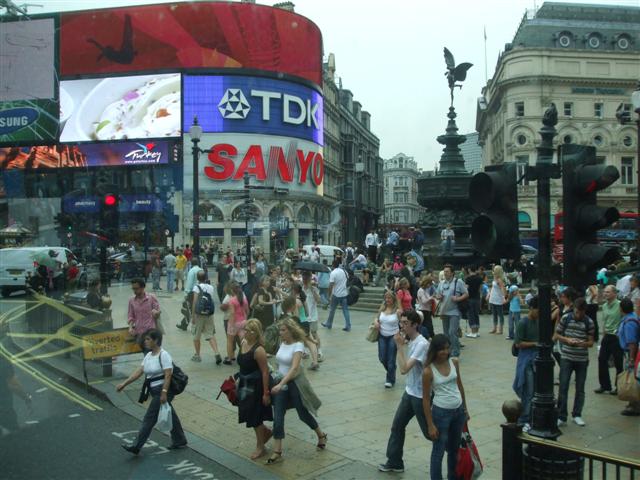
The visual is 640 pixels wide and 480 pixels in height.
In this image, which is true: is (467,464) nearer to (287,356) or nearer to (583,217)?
(583,217)

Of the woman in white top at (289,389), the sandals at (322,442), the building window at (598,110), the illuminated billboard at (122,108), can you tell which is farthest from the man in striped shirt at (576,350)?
the building window at (598,110)

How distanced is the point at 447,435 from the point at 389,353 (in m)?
4.07

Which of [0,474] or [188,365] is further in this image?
[188,365]

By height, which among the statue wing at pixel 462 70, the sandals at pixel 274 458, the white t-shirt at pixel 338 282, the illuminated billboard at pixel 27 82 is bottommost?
the sandals at pixel 274 458

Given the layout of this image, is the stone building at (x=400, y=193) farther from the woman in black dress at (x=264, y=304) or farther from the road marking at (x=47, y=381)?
the road marking at (x=47, y=381)

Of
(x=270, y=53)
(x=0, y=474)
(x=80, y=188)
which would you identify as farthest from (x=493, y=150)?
(x=0, y=474)

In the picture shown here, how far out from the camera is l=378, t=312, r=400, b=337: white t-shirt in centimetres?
981

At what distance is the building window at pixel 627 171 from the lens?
6344 cm

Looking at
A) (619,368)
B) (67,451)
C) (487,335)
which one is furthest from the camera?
(487,335)

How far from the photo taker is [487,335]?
600 inches

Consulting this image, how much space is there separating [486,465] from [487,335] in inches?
351

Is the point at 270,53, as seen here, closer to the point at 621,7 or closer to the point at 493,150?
the point at 493,150

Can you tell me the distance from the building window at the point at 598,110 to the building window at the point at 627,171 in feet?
16.2

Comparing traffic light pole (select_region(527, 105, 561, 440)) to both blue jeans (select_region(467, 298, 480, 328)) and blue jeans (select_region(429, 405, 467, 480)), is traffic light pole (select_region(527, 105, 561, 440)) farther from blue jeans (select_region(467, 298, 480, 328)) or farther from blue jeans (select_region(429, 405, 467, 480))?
blue jeans (select_region(467, 298, 480, 328))
